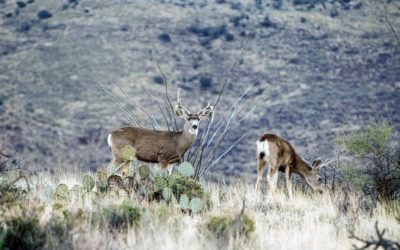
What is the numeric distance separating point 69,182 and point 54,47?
4700cm

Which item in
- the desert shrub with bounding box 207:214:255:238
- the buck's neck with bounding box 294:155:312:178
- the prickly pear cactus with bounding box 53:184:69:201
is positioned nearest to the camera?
the desert shrub with bounding box 207:214:255:238

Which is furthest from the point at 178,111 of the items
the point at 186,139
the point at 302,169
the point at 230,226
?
the point at 230,226

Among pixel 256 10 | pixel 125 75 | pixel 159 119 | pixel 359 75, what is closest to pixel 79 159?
pixel 159 119

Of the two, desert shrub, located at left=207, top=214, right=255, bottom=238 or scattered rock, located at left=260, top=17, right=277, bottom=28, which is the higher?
desert shrub, located at left=207, top=214, right=255, bottom=238

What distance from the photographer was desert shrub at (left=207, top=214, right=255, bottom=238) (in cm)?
835

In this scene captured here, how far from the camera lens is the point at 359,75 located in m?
55.5

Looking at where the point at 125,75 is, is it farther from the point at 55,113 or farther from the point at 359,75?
the point at 359,75

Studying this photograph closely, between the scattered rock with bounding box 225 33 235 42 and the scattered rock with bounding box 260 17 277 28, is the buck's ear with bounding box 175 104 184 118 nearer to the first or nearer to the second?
the scattered rock with bounding box 225 33 235 42

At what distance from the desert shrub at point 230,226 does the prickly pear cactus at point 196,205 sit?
4.48 ft

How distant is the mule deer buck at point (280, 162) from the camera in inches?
597

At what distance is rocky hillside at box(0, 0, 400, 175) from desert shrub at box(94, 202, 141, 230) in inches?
1286

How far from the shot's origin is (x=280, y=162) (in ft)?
50.4

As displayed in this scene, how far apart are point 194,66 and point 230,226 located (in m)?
50.4

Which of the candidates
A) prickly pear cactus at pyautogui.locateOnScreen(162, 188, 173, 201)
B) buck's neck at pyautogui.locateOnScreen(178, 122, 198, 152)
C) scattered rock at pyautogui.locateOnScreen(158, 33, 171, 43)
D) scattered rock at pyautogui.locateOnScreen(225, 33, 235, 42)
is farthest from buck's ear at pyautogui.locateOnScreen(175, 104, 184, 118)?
scattered rock at pyautogui.locateOnScreen(225, 33, 235, 42)
